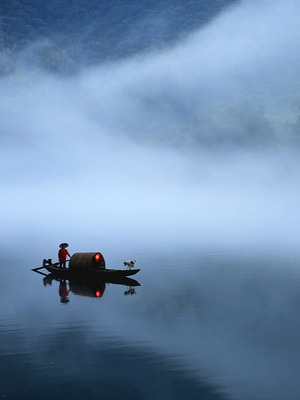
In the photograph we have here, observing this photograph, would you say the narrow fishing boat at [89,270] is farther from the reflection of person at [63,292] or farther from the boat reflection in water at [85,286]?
the reflection of person at [63,292]

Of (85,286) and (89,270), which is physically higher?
(89,270)

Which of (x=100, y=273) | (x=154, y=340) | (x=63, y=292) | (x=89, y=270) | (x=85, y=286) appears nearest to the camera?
(x=154, y=340)

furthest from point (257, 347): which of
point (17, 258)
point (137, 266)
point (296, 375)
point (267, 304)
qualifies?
point (17, 258)

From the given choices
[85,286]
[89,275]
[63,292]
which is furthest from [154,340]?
[89,275]

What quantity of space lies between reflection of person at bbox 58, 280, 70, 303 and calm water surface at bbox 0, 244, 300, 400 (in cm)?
47

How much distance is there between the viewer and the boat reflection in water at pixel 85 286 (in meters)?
35.6

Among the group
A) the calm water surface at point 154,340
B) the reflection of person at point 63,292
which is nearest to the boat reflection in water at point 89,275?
the reflection of person at point 63,292

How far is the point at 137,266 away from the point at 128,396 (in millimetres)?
37483

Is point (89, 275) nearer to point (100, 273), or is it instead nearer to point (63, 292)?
point (100, 273)

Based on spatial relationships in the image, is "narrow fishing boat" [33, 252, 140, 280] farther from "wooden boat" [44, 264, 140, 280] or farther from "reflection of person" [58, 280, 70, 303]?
"reflection of person" [58, 280, 70, 303]

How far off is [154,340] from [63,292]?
50.9 ft

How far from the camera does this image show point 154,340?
74.5 feet

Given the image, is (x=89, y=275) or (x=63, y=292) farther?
(x=89, y=275)

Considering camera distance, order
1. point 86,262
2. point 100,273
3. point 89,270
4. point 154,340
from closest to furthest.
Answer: point 154,340
point 100,273
point 89,270
point 86,262
